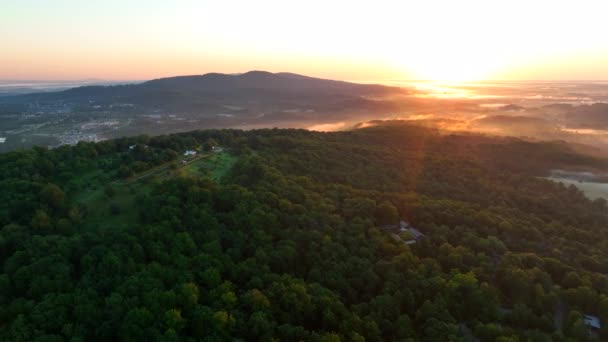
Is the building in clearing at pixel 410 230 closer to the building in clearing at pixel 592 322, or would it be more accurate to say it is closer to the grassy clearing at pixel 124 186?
the building in clearing at pixel 592 322

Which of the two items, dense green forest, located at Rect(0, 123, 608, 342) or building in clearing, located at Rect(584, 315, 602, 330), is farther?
building in clearing, located at Rect(584, 315, 602, 330)

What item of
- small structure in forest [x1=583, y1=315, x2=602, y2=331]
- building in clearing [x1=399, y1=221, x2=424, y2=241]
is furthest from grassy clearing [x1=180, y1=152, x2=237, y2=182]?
small structure in forest [x1=583, y1=315, x2=602, y2=331]

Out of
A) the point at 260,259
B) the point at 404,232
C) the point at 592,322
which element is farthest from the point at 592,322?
the point at 260,259

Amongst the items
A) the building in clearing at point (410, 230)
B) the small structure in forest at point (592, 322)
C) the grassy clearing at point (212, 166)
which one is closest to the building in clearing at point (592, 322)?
the small structure in forest at point (592, 322)

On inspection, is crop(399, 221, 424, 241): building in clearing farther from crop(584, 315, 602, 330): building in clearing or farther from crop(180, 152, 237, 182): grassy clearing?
crop(180, 152, 237, 182): grassy clearing

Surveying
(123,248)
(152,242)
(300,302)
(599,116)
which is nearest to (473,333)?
(300,302)

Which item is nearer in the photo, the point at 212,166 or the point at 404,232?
the point at 404,232

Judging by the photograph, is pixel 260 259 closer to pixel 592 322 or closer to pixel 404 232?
pixel 404 232

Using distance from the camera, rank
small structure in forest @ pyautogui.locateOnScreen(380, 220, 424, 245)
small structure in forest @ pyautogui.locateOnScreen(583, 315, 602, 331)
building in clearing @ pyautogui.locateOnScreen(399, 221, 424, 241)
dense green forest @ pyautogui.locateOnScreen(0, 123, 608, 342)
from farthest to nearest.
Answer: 1. building in clearing @ pyautogui.locateOnScreen(399, 221, 424, 241)
2. small structure in forest @ pyautogui.locateOnScreen(380, 220, 424, 245)
3. small structure in forest @ pyautogui.locateOnScreen(583, 315, 602, 331)
4. dense green forest @ pyautogui.locateOnScreen(0, 123, 608, 342)
